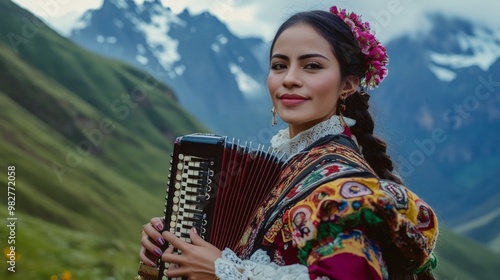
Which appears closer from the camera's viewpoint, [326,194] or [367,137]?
[326,194]

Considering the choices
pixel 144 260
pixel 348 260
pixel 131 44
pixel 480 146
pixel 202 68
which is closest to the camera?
pixel 348 260

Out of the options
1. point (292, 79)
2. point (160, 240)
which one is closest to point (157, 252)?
point (160, 240)

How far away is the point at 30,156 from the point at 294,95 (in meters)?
20.9

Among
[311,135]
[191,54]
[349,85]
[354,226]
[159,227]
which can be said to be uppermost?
[191,54]

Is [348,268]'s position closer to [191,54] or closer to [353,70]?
[353,70]

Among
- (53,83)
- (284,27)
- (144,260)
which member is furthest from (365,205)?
(53,83)

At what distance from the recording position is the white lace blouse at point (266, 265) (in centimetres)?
206

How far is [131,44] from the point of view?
1748 inches

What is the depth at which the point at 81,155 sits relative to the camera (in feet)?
91.0

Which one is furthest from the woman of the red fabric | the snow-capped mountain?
the snow-capped mountain

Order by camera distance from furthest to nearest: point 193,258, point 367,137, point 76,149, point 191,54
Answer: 1. point 191,54
2. point 76,149
3. point 367,137
4. point 193,258

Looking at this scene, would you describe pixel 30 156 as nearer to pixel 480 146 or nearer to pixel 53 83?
pixel 53 83

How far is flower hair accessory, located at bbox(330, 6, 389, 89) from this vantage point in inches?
110

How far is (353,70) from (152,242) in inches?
45.4
